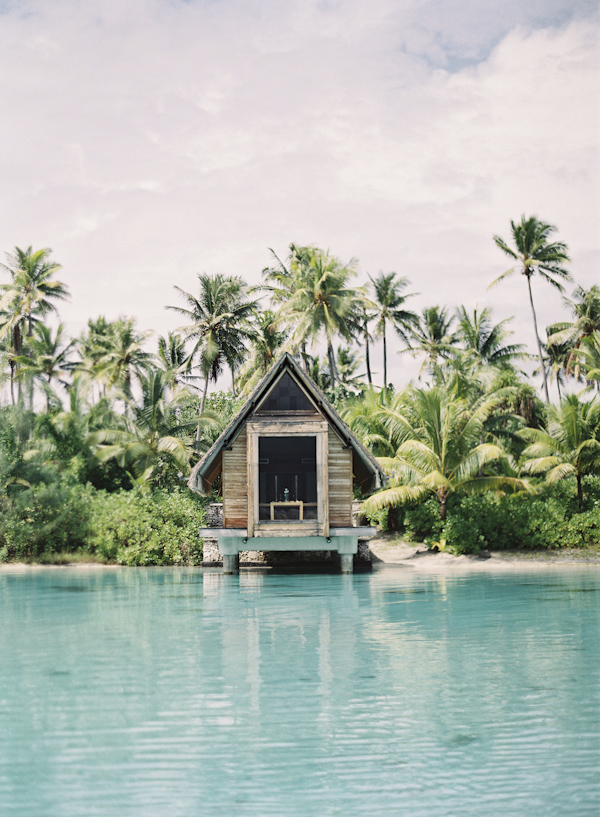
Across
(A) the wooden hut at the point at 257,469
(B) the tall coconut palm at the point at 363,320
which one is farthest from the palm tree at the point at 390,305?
(A) the wooden hut at the point at 257,469

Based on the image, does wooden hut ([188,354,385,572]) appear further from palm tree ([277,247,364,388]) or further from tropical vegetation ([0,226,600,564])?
palm tree ([277,247,364,388])

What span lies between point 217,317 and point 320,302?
211 inches

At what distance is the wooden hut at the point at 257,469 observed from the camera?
66.2ft

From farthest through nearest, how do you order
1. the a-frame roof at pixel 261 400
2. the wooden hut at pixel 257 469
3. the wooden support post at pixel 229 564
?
the wooden support post at pixel 229 564 < the a-frame roof at pixel 261 400 < the wooden hut at pixel 257 469

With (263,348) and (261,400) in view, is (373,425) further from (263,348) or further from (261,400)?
(263,348)

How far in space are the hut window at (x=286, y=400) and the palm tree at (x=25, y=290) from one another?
2148 centimetres

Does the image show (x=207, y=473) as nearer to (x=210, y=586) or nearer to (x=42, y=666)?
(x=210, y=586)

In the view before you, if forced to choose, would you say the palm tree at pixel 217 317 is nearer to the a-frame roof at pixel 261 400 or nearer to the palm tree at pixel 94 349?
the palm tree at pixel 94 349

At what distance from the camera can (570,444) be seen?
89.2 ft

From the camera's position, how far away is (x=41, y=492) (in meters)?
27.2

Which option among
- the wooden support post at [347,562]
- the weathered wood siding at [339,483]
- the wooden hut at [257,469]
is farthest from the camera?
the wooden support post at [347,562]

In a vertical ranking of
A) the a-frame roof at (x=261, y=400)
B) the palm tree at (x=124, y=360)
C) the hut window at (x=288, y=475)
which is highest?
the palm tree at (x=124, y=360)

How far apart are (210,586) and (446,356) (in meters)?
31.4

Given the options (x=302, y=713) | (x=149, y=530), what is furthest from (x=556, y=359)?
(x=302, y=713)
